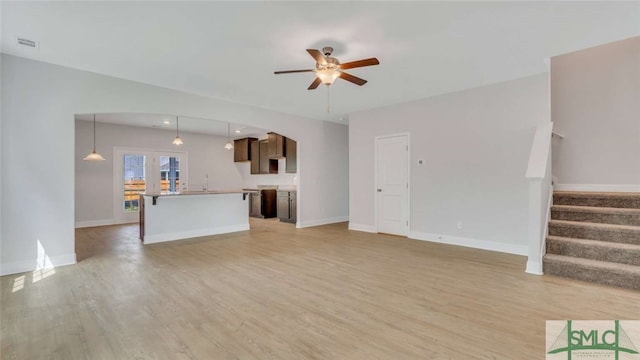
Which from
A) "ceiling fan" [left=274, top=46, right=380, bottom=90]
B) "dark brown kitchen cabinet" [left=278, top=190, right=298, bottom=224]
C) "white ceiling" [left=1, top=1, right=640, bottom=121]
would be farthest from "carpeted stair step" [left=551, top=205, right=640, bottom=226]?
"dark brown kitchen cabinet" [left=278, top=190, right=298, bottom=224]

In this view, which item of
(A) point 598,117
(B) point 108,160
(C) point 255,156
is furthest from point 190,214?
(A) point 598,117

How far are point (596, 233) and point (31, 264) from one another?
740 centimetres

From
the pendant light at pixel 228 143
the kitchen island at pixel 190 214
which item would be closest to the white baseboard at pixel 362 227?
the kitchen island at pixel 190 214

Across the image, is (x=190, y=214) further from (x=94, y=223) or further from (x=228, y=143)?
(x=94, y=223)

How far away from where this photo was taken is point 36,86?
384cm

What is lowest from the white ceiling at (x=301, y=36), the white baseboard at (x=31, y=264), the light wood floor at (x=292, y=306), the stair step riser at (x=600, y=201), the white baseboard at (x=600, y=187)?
the light wood floor at (x=292, y=306)

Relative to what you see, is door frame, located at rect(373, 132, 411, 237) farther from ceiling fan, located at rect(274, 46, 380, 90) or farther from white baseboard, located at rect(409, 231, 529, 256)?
ceiling fan, located at rect(274, 46, 380, 90)

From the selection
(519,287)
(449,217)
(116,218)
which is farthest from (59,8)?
(116,218)

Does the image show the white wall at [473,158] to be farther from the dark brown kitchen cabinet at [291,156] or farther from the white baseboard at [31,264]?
the white baseboard at [31,264]

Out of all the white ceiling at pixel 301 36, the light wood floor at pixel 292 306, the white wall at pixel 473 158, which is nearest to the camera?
the light wood floor at pixel 292 306

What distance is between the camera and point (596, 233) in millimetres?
3648

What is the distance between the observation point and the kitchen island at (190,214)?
17.8 ft

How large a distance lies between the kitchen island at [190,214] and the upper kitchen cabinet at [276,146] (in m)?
2.10

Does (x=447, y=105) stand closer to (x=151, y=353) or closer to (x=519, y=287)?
(x=519, y=287)
